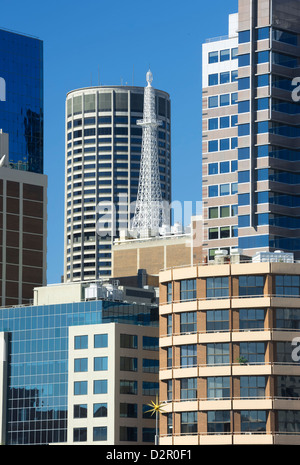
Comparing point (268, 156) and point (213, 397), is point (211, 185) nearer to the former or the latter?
point (268, 156)

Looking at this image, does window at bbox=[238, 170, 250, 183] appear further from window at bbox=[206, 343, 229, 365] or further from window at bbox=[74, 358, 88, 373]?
window at bbox=[206, 343, 229, 365]

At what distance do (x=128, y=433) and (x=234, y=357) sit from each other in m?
22.9

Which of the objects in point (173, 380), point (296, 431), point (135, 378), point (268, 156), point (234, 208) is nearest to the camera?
point (296, 431)

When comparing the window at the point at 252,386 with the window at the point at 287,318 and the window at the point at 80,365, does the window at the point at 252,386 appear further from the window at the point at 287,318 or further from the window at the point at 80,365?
the window at the point at 80,365

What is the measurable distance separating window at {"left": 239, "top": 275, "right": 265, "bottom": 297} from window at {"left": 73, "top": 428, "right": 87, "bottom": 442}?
31.3m

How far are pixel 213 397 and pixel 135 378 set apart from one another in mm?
19879

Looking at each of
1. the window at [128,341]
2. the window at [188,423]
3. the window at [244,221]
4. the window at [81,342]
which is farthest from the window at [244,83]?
the window at [188,423]

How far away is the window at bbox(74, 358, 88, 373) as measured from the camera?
147 m

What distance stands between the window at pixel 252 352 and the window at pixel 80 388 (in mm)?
27280

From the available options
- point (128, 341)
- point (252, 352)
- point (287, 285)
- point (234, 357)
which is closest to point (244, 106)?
point (128, 341)

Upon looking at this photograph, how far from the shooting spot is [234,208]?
19025cm

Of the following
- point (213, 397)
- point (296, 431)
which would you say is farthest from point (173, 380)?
point (296, 431)

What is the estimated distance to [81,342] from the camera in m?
148

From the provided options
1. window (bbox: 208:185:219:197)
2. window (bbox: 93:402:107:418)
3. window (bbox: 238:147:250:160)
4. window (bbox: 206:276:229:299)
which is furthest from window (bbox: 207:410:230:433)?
window (bbox: 208:185:219:197)
